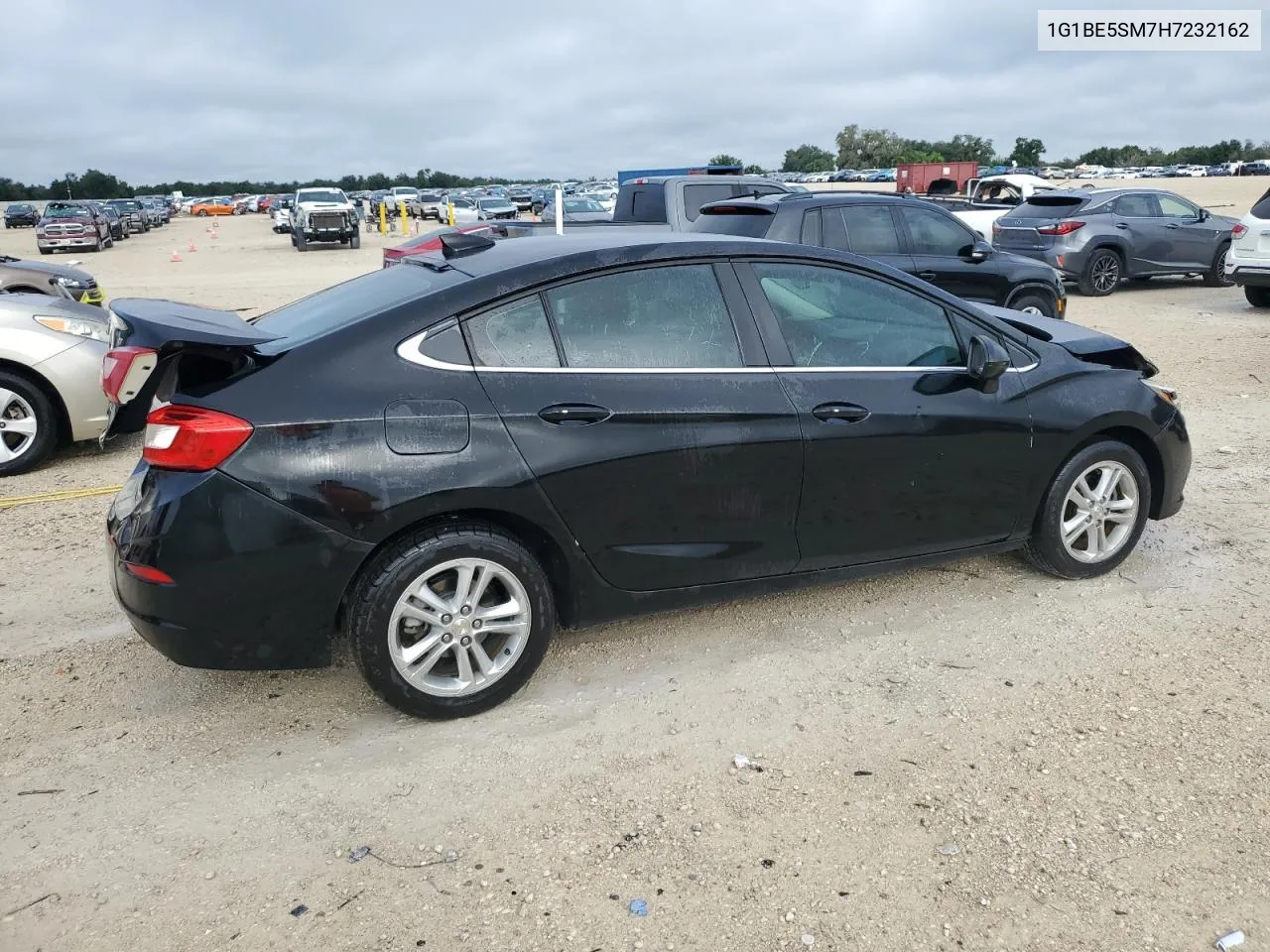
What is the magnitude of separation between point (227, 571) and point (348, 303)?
1.13 m

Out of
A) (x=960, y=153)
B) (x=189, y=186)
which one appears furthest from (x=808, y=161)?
(x=189, y=186)

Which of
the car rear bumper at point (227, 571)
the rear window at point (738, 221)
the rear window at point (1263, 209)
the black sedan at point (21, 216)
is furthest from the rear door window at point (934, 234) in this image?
the black sedan at point (21, 216)

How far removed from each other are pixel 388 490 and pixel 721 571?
130 cm

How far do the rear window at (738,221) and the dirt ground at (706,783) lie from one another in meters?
5.15

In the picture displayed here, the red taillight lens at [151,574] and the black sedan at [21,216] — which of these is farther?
the black sedan at [21,216]

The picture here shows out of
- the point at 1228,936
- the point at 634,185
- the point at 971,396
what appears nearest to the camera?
the point at 1228,936

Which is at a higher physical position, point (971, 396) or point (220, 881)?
point (971, 396)

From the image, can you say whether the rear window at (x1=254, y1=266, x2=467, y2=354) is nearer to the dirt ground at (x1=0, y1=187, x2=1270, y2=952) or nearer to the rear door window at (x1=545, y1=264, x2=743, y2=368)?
the rear door window at (x1=545, y1=264, x2=743, y2=368)

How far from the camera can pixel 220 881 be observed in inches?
108

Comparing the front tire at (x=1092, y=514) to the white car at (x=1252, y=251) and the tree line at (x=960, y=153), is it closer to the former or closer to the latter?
the white car at (x=1252, y=251)

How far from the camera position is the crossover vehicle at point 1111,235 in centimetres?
1505

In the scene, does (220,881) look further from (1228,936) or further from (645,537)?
(1228,936)

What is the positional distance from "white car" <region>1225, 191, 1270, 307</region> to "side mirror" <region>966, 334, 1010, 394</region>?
10776mm

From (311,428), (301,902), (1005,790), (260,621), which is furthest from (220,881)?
(1005,790)
